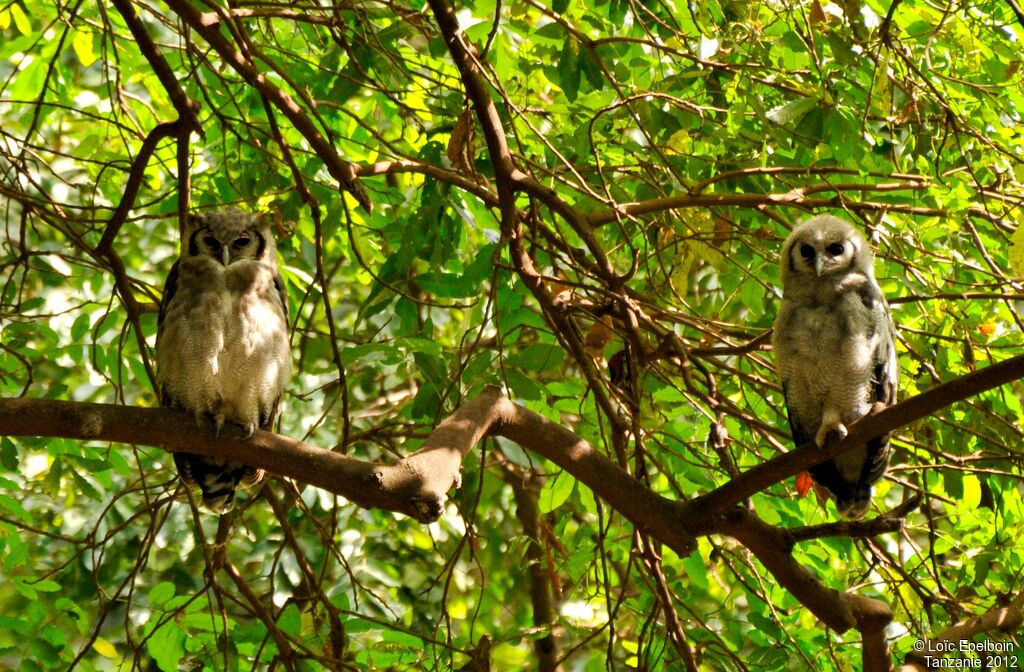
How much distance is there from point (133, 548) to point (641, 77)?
11.0ft

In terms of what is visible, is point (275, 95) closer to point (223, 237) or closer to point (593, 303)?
point (223, 237)

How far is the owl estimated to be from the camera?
141 inches

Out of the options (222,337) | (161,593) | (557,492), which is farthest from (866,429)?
(161,593)

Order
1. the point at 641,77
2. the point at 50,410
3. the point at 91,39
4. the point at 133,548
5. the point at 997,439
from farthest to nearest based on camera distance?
the point at 133,548
the point at 91,39
the point at 641,77
the point at 997,439
the point at 50,410

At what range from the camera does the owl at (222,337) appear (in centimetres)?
358

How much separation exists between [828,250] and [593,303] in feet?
2.47

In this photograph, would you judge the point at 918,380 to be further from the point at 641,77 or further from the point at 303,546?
the point at 303,546

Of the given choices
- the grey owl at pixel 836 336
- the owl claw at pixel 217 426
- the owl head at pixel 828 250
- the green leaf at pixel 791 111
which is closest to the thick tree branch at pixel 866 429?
the grey owl at pixel 836 336

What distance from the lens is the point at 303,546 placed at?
520 cm

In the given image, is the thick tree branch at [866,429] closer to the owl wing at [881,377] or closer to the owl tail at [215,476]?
the owl wing at [881,377]

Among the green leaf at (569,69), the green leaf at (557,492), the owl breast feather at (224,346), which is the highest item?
the green leaf at (569,69)

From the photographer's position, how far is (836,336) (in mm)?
3562

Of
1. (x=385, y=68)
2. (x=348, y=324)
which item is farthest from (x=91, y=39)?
(x=348, y=324)

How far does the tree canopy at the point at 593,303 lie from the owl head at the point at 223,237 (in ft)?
0.50
